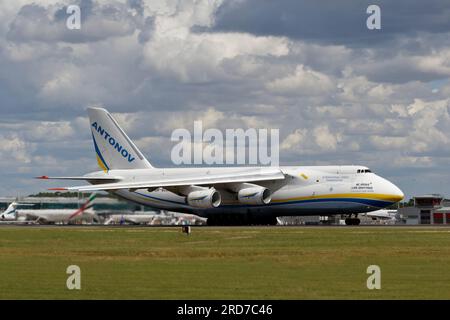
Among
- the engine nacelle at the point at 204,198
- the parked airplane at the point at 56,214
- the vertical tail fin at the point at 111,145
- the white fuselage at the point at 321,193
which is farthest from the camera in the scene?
the vertical tail fin at the point at 111,145

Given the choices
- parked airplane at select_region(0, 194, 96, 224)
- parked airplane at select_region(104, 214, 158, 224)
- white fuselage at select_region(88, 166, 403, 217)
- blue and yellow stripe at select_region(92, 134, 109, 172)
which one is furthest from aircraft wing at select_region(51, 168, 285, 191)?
blue and yellow stripe at select_region(92, 134, 109, 172)

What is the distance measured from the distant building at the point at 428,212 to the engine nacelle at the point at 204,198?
180ft

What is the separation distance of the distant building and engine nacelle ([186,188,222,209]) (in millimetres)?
54789

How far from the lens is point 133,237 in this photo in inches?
2628

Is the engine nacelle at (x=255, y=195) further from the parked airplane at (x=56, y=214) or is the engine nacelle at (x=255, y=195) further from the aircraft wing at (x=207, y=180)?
the parked airplane at (x=56, y=214)

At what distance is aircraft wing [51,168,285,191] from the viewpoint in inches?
3639

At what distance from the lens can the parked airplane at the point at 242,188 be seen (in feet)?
294

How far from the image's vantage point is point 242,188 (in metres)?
94.6

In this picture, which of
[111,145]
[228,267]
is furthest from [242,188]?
[228,267]

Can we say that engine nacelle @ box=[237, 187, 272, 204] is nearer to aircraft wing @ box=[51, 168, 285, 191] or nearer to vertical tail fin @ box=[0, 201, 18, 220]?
aircraft wing @ box=[51, 168, 285, 191]

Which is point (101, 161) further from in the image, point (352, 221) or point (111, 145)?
point (352, 221)

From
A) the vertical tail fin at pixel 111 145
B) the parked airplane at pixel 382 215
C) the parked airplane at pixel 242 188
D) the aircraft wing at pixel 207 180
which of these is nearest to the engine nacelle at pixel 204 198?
the parked airplane at pixel 242 188
